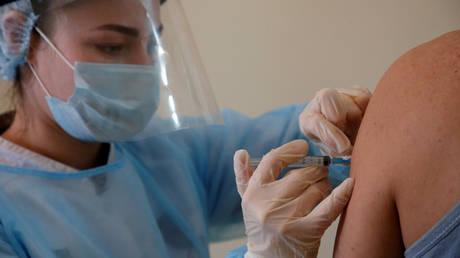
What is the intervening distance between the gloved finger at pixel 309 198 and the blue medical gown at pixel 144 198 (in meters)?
0.24

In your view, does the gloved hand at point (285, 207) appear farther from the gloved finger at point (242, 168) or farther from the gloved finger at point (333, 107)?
the gloved finger at point (333, 107)

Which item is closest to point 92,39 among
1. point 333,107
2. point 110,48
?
point 110,48

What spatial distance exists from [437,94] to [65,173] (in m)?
1.05

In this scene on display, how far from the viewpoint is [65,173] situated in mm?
1189

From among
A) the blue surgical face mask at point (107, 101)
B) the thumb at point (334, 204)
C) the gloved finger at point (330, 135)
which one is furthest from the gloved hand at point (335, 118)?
the blue surgical face mask at point (107, 101)

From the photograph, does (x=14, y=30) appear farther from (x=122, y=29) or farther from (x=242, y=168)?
(x=242, y=168)

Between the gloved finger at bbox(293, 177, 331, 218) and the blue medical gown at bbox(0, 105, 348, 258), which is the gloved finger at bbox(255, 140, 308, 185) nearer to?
the gloved finger at bbox(293, 177, 331, 218)

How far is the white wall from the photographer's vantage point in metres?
1.78

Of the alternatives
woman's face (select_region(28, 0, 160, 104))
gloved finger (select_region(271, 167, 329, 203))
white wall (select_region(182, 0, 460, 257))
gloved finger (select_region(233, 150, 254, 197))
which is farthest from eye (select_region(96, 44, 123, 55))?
white wall (select_region(182, 0, 460, 257))

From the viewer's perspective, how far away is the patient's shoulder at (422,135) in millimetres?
546

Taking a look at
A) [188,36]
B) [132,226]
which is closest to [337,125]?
[188,36]

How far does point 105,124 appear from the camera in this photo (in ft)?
3.83

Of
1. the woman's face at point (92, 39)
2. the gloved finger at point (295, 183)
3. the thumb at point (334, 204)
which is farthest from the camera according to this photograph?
the woman's face at point (92, 39)

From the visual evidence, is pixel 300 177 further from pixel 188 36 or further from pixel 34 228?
pixel 34 228
